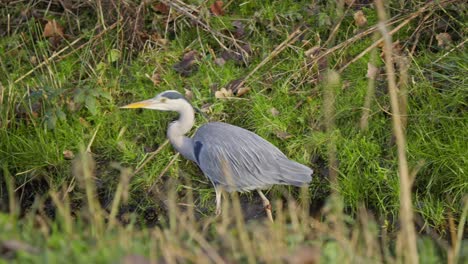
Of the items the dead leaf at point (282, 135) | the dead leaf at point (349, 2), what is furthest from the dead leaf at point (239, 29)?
the dead leaf at point (282, 135)

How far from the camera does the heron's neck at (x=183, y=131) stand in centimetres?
630

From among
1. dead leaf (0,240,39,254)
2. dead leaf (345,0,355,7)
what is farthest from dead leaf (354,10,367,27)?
dead leaf (0,240,39,254)

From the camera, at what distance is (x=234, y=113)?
6887 millimetres

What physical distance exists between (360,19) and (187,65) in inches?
55.0

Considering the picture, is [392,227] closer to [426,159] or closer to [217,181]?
[426,159]

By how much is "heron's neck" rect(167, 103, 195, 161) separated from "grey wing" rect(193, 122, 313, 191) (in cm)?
8

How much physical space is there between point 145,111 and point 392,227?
2167 mm

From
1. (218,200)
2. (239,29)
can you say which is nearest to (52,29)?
(239,29)

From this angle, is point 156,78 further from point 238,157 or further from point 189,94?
point 238,157

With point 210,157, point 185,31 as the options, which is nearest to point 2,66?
point 185,31

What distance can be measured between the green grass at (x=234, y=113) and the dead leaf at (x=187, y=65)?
0.06 meters

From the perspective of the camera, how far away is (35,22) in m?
7.94

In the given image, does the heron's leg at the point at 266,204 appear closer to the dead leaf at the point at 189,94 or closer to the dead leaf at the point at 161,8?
the dead leaf at the point at 189,94

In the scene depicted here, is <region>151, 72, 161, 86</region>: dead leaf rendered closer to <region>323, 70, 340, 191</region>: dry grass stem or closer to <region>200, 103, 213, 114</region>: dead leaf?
<region>200, 103, 213, 114</region>: dead leaf
